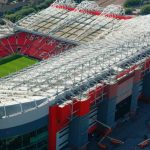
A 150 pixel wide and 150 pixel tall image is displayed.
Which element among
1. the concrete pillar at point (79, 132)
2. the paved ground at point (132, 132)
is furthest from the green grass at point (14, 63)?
the concrete pillar at point (79, 132)

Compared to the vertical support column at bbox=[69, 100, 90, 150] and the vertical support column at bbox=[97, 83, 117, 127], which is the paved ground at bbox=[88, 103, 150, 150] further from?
the vertical support column at bbox=[69, 100, 90, 150]

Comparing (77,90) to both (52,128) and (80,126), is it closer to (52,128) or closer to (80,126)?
(80,126)

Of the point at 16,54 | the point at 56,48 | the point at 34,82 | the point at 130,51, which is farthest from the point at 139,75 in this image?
the point at 16,54

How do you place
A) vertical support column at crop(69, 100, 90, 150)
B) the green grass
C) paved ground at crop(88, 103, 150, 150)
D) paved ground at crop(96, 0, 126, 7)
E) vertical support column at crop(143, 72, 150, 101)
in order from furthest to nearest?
paved ground at crop(96, 0, 126, 7) < the green grass < vertical support column at crop(143, 72, 150, 101) < paved ground at crop(88, 103, 150, 150) < vertical support column at crop(69, 100, 90, 150)

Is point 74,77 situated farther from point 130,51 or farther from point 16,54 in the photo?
point 16,54

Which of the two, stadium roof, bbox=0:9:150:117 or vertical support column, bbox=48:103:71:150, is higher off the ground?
stadium roof, bbox=0:9:150:117

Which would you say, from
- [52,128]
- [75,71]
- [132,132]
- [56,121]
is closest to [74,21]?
[75,71]

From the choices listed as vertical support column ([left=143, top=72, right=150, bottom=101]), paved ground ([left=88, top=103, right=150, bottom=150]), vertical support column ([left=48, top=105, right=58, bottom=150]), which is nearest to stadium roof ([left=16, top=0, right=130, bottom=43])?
vertical support column ([left=143, top=72, right=150, bottom=101])
